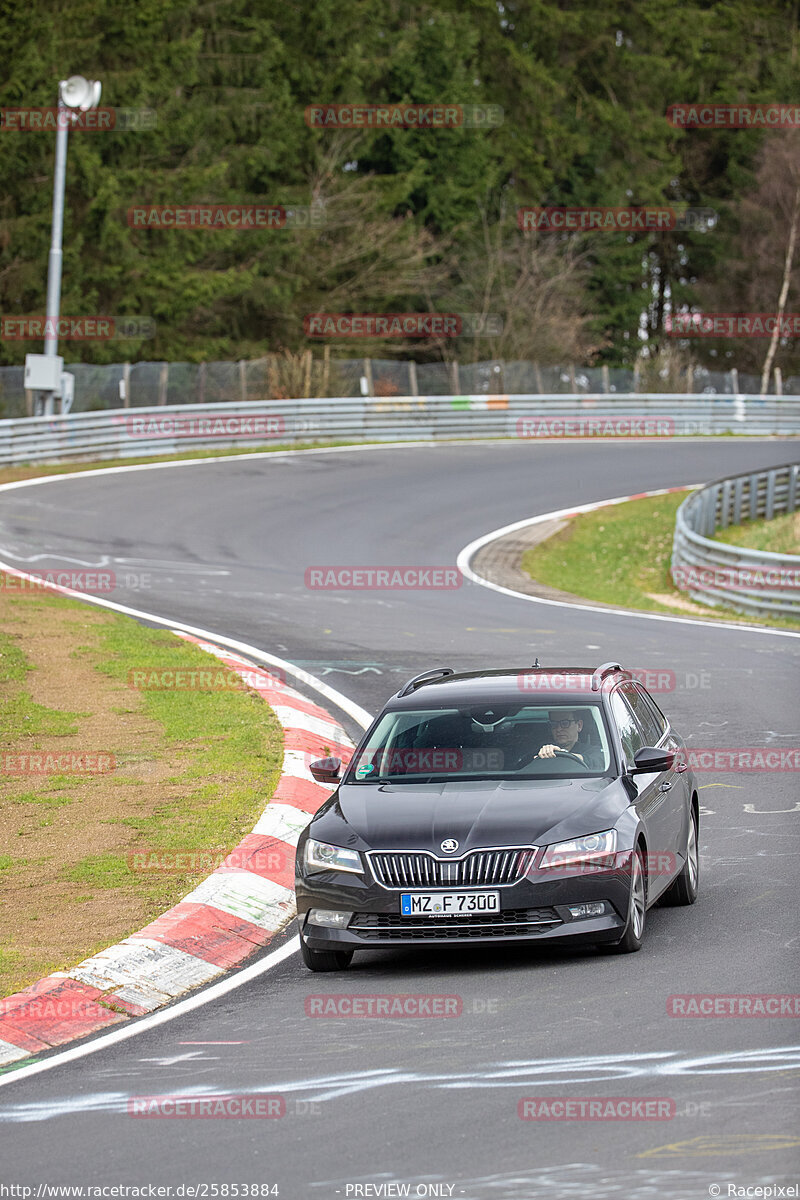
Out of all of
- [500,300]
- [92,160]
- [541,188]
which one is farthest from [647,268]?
[92,160]

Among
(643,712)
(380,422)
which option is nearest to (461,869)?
(643,712)

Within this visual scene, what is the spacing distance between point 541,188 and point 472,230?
5.39 meters

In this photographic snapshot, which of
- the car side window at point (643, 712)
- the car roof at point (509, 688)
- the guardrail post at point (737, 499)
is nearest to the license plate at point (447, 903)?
the car roof at point (509, 688)

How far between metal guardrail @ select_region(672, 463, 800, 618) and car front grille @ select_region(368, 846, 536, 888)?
1541cm

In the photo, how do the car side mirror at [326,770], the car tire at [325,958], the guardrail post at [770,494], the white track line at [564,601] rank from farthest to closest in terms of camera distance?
the guardrail post at [770,494] < the white track line at [564,601] < the car side mirror at [326,770] < the car tire at [325,958]

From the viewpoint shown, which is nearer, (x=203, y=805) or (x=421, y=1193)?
(x=421, y=1193)

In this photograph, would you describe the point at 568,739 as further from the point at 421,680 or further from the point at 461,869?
the point at 461,869

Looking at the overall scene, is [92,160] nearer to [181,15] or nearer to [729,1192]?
[181,15]

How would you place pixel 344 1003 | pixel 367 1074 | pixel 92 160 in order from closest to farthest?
pixel 367 1074
pixel 344 1003
pixel 92 160

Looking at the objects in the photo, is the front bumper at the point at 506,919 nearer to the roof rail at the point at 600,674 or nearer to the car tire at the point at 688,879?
the car tire at the point at 688,879

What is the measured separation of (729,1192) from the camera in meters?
5.03

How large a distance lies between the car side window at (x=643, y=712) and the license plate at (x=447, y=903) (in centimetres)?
217

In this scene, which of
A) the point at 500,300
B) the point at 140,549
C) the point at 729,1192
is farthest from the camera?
the point at 500,300

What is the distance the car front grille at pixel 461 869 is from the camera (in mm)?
7910
